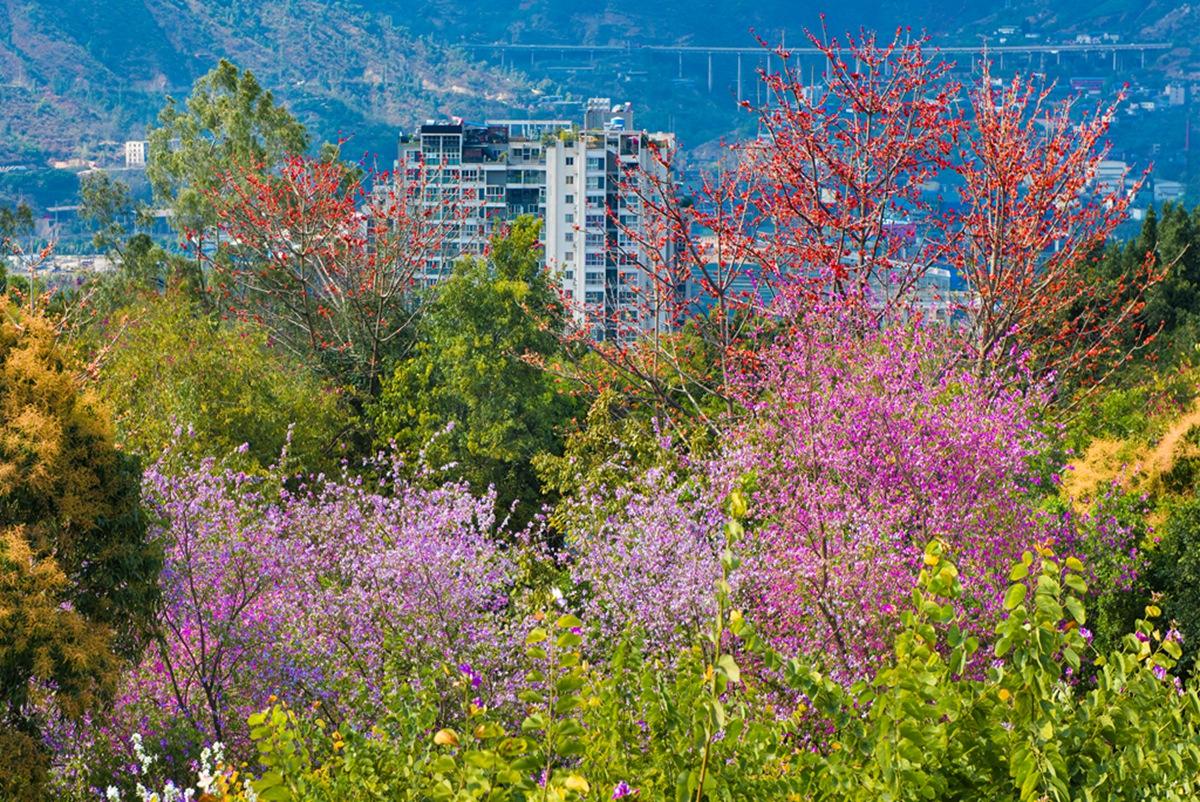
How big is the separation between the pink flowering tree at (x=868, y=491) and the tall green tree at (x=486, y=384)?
5959mm

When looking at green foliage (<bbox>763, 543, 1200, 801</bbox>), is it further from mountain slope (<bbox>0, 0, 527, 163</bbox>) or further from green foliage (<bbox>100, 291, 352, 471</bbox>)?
mountain slope (<bbox>0, 0, 527, 163</bbox>)

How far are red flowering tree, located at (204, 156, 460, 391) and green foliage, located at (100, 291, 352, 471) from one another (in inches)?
80.2

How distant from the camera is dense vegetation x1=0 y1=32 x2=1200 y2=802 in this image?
382 centimetres

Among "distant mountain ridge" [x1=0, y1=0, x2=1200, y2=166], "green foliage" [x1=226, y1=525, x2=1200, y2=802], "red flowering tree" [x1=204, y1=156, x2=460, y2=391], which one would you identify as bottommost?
"green foliage" [x1=226, y1=525, x2=1200, y2=802]

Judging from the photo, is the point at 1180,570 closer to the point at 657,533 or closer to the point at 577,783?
the point at 657,533

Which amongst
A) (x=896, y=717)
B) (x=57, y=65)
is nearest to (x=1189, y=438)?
(x=896, y=717)

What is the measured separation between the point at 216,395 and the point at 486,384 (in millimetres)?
3104

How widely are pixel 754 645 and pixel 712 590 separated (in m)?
4.42

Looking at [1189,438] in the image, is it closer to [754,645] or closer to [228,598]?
[228,598]

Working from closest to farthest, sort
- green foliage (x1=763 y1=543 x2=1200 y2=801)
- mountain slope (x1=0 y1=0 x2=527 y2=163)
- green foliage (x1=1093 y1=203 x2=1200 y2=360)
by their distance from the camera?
green foliage (x1=763 y1=543 x2=1200 y2=801), green foliage (x1=1093 y1=203 x2=1200 y2=360), mountain slope (x1=0 y1=0 x2=527 y2=163)

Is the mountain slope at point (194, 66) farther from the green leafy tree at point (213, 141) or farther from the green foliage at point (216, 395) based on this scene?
the green foliage at point (216, 395)

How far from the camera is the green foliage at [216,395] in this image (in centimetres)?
1309

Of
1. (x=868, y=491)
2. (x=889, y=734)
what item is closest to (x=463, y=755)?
(x=889, y=734)

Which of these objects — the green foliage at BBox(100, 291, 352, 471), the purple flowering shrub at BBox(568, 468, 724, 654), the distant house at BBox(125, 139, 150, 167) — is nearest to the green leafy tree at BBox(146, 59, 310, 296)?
the green foliage at BBox(100, 291, 352, 471)
